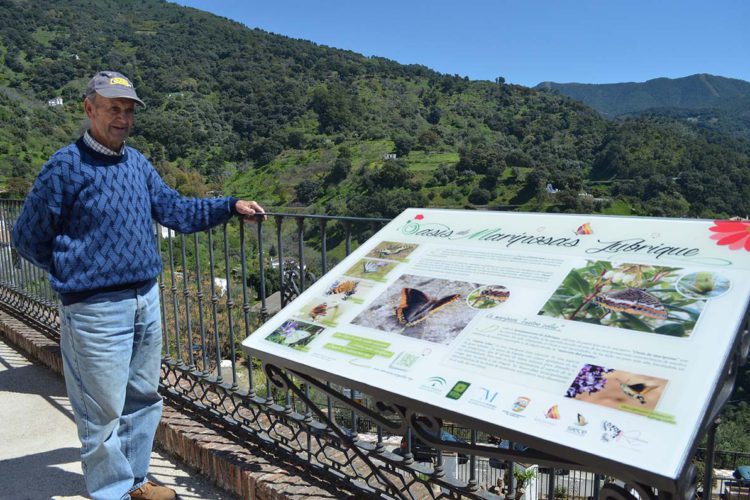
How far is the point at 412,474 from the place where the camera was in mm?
2129

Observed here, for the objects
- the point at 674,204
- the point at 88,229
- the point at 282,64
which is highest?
the point at 282,64

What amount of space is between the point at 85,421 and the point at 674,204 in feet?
194

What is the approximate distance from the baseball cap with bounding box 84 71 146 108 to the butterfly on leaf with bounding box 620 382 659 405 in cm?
183

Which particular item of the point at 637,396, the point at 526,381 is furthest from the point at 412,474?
the point at 637,396

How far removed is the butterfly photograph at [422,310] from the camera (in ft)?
4.98

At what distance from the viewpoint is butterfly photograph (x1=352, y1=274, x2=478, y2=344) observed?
59.7 inches

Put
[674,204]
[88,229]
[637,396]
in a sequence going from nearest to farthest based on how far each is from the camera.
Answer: [637,396] → [88,229] → [674,204]

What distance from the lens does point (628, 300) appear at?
4.33ft

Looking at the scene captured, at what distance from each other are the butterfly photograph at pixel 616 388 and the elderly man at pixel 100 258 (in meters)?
1.62

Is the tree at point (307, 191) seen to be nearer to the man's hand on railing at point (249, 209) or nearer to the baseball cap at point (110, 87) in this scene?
the man's hand on railing at point (249, 209)

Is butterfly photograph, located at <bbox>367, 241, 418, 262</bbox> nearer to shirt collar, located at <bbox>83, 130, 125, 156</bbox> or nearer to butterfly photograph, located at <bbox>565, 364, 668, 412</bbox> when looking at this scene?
butterfly photograph, located at <bbox>565, 364, 668, 412</bbox>

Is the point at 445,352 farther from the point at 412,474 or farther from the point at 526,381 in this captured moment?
the point at 412,474

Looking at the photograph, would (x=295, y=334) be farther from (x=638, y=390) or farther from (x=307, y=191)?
(x=307, y=191)

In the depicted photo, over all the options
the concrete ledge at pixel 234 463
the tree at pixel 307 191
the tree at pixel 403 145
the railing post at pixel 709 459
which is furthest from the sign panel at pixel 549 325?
the tree at pixel 403 145
